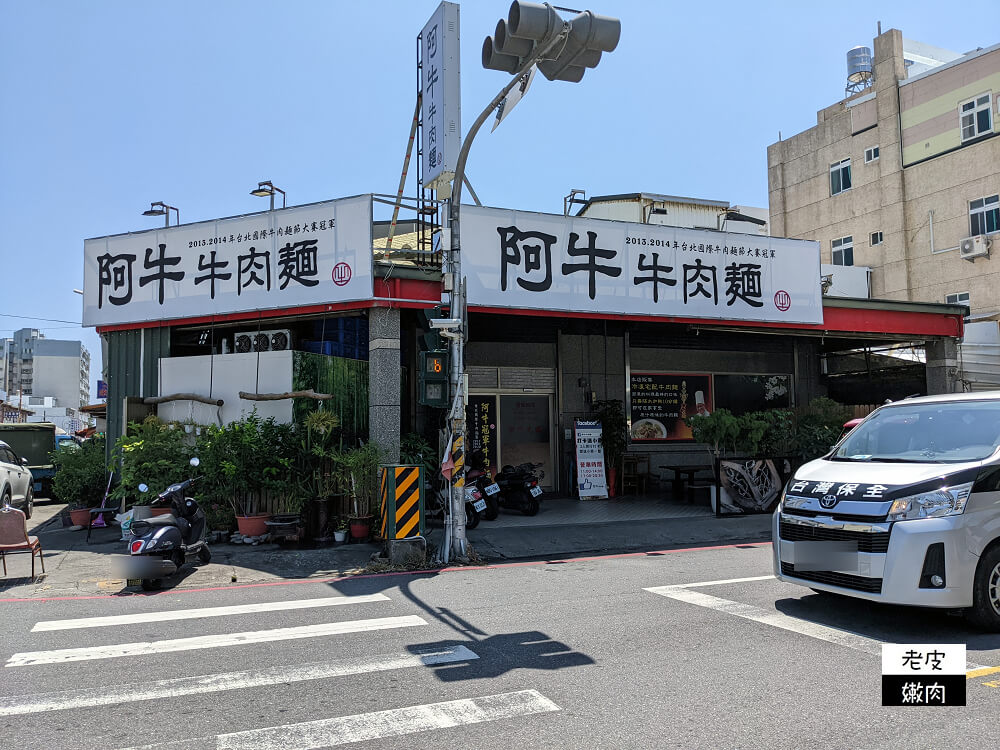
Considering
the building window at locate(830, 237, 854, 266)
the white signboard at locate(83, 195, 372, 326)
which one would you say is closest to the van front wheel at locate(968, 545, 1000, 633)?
the white signboard at locate(83, 195, 372, 326)

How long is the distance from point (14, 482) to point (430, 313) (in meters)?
11.5

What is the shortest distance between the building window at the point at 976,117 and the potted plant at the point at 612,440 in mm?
19539

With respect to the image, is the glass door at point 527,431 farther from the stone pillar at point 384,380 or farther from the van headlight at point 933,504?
the van headlight at point 933,504

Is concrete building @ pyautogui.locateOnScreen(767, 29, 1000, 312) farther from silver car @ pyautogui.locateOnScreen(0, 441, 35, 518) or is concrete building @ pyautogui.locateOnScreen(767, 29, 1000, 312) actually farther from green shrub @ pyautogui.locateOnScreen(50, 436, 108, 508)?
silver car @ pyautogui.locateOnScreen(0, 441, 35, 518)

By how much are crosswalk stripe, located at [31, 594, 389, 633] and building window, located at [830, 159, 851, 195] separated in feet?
102

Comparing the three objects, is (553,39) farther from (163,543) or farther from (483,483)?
(483,483)

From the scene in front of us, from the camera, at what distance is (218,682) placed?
206 inches

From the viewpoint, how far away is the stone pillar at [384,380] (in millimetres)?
11875

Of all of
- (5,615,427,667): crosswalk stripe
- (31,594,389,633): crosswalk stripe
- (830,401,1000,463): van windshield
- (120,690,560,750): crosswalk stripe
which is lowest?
(31,594,389,633): crosswalk stripe

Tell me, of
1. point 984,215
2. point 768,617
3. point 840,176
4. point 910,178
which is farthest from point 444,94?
point 840,176

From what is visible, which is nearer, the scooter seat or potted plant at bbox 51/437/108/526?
the scooter seat

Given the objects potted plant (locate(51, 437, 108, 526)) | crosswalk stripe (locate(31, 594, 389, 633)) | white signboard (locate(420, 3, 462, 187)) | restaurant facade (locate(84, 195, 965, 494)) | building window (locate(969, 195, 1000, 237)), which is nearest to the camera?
crosswalk stripe (locate(31, 594, 389, 633))

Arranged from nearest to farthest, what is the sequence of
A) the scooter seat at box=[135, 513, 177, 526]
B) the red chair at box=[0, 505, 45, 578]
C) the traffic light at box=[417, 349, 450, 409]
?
the scooter seat at box=[135, 513, 177, 526], the red chair at box=[0, 505, 45, 578], the traffic light at box=[417, 349, 450, 409]

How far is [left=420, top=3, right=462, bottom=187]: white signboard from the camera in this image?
40.9 ft
